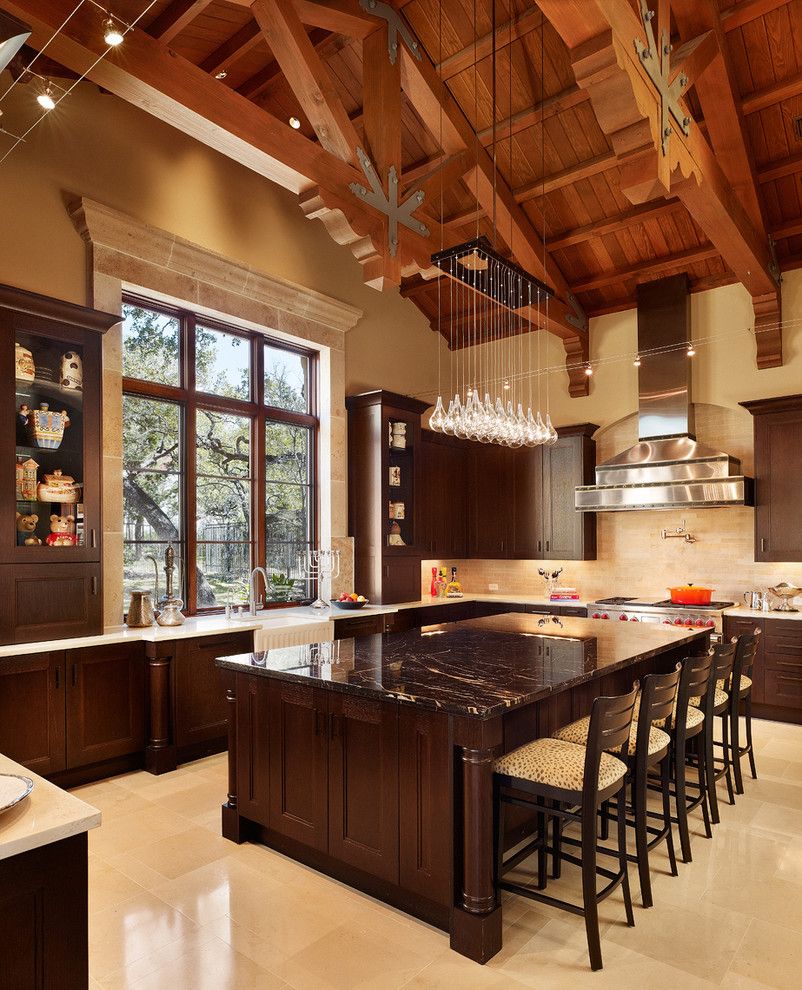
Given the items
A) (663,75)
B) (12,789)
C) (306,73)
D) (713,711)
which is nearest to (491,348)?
(306,73)

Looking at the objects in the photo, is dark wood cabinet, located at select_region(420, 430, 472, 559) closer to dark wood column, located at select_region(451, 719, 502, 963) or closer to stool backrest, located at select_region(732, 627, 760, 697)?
stool backrest, located at select_region(732, 627, 760, 697)

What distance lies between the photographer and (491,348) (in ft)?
28.4

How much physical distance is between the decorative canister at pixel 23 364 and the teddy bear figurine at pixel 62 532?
881mm

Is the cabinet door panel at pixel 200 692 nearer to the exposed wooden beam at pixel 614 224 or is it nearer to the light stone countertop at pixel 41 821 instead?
the light stone countertop at pixel 41 821

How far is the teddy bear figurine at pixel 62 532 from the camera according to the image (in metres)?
4.27

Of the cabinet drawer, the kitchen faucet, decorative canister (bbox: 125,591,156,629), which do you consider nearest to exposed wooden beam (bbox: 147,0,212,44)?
decorative canister (bbox: 125,591,156,629)

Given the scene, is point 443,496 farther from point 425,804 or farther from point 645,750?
point 425,804

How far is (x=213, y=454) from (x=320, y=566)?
1492mm

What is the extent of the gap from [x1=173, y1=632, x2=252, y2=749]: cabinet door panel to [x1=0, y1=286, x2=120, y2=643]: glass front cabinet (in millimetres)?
625

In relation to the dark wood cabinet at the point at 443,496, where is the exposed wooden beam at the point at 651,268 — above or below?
above

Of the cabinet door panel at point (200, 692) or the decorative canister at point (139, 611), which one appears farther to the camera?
the decorative canister at point (139, 611)

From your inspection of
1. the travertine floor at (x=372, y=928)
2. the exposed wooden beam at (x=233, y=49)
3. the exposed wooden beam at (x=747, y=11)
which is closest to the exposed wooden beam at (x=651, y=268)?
the exposed wooden beam at (x=747, y=11)

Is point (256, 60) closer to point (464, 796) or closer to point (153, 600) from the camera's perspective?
point (153, 600)

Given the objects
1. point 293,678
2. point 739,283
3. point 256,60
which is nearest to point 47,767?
point 293,678
